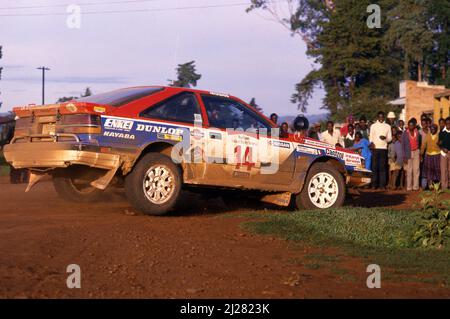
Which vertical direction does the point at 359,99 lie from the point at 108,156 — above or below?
above

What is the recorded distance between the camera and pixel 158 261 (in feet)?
21.7

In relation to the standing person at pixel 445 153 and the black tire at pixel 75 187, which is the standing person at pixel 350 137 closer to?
the standing person at pixel 445 153

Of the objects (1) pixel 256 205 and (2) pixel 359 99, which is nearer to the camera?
(1) pixel 256 205

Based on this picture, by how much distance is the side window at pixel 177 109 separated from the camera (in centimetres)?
950

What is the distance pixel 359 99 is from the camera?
4072cm

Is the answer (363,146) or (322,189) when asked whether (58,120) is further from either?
(363,146)

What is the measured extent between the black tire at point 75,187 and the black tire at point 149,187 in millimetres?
1087

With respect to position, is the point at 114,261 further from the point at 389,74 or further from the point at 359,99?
the point at 389,74

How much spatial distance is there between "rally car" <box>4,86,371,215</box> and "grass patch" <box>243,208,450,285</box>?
0.90 m

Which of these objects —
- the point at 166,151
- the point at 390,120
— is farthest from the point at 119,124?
the point at 390,120

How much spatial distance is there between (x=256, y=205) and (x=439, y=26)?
38.5m
